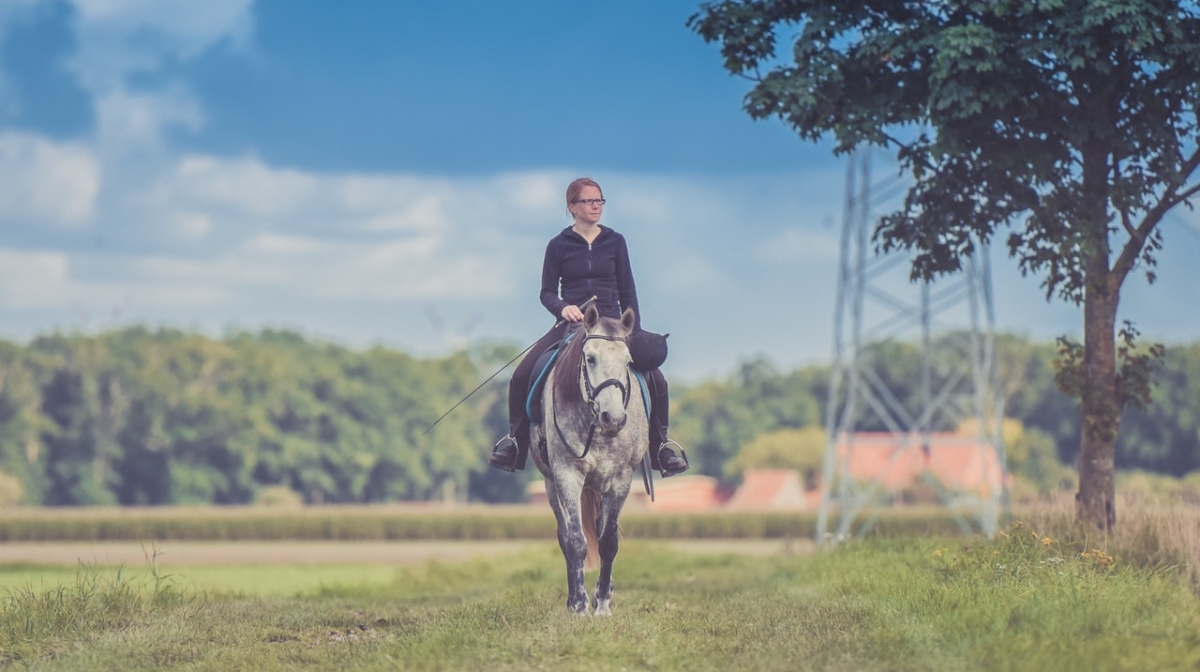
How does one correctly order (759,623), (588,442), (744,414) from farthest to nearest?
1. (744,414)
2. (588,442)
3. (759,623)

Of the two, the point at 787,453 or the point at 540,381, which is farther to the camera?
the point at 787,453

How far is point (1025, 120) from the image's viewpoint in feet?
55.0

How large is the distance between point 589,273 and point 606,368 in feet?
5.57

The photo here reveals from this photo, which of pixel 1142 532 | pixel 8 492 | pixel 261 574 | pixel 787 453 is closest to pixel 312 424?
pixel 8 492

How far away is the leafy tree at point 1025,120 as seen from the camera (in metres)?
15.5

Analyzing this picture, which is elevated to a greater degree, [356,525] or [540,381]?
[540,381]

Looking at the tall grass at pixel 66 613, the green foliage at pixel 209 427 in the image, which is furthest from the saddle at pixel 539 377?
the green foliage at pixel 209 427

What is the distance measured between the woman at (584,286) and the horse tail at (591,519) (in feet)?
2.18

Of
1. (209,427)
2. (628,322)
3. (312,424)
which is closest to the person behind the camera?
(628,322)

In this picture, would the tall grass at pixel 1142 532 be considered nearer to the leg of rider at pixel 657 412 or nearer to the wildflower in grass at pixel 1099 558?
the wildflower in grass at pixel 1099 558

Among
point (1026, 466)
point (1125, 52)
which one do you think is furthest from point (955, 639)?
point (1026, 466)

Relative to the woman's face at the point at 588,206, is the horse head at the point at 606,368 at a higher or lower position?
lower

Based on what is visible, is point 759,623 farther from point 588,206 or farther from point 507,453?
point 588,206

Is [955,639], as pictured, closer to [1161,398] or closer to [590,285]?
[590,285]
